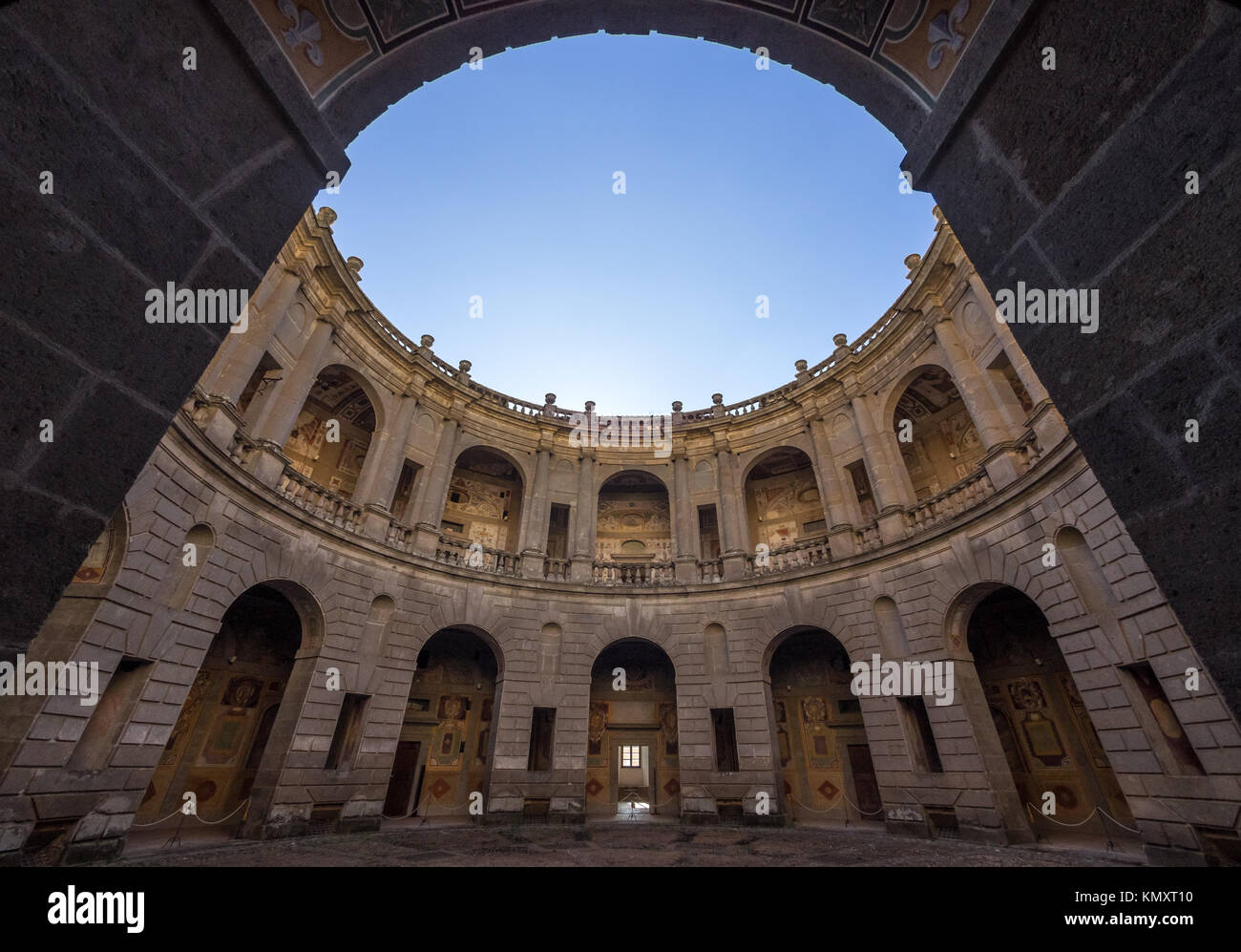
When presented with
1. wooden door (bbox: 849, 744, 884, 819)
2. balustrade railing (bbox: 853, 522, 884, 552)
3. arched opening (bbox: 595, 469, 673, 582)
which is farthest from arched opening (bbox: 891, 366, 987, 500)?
arched opening (bbox: 595, 469, 673, 582)

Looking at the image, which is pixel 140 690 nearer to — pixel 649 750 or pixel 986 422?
pixel 649 750

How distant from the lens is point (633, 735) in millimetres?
18344

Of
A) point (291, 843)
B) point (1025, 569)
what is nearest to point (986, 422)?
point (1025, 569)

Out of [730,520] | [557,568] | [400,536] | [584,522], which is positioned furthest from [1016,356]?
[400,536]

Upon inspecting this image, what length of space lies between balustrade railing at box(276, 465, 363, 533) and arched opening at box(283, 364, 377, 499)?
2308 millimetres

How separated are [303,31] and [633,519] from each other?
19.1 m

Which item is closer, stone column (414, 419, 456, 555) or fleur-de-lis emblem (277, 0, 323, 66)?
fleur-de-lis emblem (277, 0, 323, 66)

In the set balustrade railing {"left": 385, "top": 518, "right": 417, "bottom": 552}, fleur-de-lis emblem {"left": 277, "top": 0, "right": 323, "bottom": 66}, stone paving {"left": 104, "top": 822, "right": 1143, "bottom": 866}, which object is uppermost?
balustrade railing {"left": 385, "top": 518, "right": 417, "bottom": 552}

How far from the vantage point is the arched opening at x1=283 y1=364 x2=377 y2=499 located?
16234mm

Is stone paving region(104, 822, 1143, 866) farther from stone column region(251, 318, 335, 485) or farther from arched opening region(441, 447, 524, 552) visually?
arched opening region(441, 447, 524, 552)

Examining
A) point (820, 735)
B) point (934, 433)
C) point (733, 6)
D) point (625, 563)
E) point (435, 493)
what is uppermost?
point (934, 433)

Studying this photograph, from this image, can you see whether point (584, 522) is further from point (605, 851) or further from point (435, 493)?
point (605, 851)
